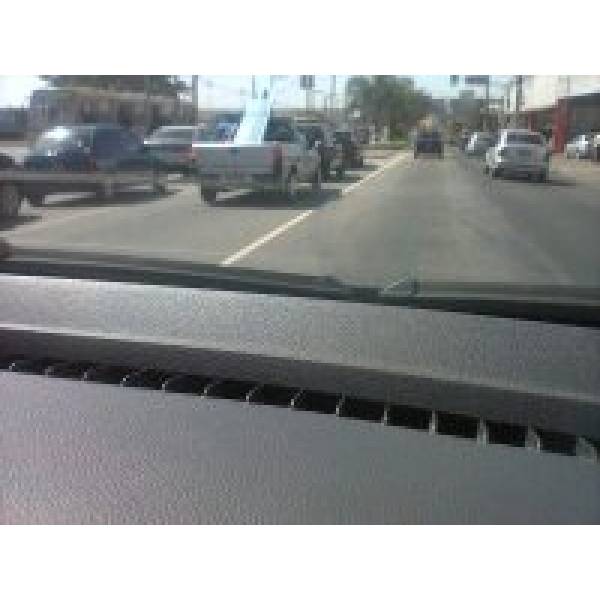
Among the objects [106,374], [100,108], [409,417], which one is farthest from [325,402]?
[100,108]

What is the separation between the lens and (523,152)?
3533 millimetres

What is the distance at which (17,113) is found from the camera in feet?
11.9

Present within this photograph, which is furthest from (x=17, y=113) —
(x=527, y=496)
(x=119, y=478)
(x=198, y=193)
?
(x=527, y=496)

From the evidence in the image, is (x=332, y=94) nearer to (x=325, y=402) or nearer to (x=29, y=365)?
(x=325, y=402)

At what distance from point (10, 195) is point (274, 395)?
150cm

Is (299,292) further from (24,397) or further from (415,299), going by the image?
(24,397)


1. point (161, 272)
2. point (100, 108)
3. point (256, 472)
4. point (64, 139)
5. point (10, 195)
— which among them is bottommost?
point (256, 472)

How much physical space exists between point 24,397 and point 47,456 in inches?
18.2

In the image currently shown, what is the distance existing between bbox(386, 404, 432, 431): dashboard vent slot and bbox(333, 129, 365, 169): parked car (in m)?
1.11

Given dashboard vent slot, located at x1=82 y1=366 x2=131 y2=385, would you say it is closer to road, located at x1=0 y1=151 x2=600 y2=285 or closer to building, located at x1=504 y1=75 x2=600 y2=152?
road, located at x1=0 y1=151 x2=600 y2=285

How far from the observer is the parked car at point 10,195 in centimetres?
393

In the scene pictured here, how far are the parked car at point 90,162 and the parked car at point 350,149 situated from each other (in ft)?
2.45

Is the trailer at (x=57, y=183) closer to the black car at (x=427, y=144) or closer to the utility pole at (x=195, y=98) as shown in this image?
the utility pole at (x=195, y=98)

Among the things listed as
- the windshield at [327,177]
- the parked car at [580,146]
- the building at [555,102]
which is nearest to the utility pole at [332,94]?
the windshield at [327,177]
